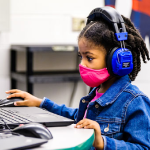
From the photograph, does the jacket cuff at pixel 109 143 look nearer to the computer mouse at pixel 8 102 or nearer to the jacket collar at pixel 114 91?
the jacket collar at pixel 114 91

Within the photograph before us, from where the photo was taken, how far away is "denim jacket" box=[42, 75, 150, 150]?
0.86 meters

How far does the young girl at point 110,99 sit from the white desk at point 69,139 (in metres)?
0.04

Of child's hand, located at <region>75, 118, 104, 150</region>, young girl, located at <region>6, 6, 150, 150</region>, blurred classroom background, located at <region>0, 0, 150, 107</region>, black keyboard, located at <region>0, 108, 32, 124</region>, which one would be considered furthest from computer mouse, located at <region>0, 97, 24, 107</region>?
blurred classroom background, located at <region>0, 0, 150, 107</region>

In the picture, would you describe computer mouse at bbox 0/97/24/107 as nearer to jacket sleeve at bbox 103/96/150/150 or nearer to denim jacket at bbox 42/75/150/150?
denim jacket at bbox 42/75/150/150

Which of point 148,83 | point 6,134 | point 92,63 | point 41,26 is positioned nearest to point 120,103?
point 92,63

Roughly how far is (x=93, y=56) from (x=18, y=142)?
48 centimetres

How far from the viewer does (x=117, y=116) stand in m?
0.92

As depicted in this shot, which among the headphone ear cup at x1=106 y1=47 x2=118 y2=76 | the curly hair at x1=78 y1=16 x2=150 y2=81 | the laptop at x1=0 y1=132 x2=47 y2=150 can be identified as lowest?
the laptop at x1=0 y1=132 x2=47 y2=150

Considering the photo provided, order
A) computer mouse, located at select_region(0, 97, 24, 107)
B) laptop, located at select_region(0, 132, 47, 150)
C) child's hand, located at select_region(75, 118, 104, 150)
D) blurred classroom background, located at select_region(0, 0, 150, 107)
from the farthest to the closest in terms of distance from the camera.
A: blurred classroom background, located at select_region(0, 0, 150, 107), computer mouse, located at select_region(0, 97, 24, 107), child's hand, located at select_region(75, 118, 104, 150), laptop, located at select_region(0, 132, 47, 150)

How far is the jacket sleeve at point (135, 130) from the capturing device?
846mm

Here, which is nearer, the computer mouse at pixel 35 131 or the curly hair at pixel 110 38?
the computer mouse at pixel 35 131

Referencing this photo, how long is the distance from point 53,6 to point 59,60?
49cm

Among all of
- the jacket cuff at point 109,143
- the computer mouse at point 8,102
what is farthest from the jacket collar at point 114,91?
the computer mouse at point 8,102

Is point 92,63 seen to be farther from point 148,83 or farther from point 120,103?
point 148,83
